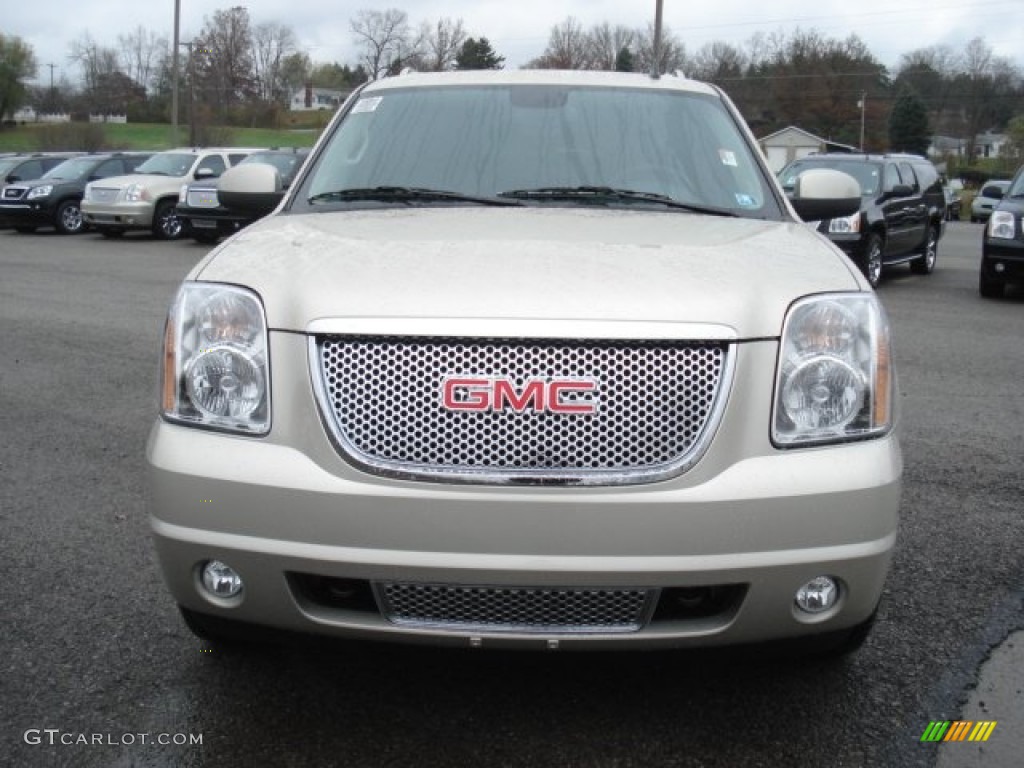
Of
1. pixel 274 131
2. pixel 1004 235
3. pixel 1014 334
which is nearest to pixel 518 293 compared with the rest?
pixel 1014 334

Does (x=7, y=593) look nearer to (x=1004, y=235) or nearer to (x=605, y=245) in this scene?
(x=605, y=245)

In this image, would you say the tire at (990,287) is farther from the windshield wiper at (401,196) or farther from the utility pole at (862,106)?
the utility pole at (862,106)

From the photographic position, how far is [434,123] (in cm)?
412

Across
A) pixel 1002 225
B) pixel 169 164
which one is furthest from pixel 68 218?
pixel 1002 225

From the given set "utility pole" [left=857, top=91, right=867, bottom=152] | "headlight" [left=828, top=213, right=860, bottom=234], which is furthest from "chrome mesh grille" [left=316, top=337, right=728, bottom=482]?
"utility pole" [left=857, top=91, right=867, bottom=152]

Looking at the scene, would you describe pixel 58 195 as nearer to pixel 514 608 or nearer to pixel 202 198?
pixel 202 198

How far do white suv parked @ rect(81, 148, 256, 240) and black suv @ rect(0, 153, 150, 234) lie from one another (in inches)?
54.5

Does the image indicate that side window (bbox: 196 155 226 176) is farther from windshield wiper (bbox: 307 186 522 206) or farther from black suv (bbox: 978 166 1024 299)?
windshield wiper (bbox: 307 186 522 206)

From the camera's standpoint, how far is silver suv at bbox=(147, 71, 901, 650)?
8.16 ft

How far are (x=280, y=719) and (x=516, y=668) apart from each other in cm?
68

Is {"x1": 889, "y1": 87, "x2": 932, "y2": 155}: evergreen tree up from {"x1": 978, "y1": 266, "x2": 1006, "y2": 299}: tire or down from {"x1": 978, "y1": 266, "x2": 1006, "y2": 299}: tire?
up

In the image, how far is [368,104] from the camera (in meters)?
4.34

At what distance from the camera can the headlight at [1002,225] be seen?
1213 cm

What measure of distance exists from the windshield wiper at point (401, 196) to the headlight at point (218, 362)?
109 cm
